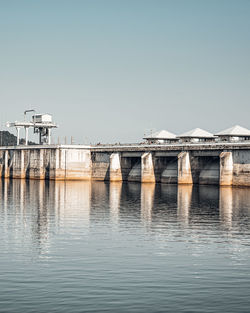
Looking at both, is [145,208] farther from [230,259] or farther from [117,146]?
[117,146]

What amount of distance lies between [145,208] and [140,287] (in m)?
42.2

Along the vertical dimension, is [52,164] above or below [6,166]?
above

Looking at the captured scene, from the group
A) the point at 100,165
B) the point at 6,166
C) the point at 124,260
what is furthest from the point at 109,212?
the point at 6,166

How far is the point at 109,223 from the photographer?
55.5 meters

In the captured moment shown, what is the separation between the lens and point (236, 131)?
132 m

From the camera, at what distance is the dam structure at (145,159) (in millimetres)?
113250

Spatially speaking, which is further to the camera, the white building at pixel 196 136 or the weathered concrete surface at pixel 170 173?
the white building at pixel 196 136

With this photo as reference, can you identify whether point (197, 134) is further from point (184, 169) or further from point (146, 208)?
point (146, 208)

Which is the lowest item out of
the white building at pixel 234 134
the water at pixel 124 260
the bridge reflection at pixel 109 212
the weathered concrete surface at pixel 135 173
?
the water at pixel 124 260

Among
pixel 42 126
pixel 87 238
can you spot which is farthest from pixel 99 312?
pixel 42 126

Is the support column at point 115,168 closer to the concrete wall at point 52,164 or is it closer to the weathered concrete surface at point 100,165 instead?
the weathered concrete surface at point 100,165

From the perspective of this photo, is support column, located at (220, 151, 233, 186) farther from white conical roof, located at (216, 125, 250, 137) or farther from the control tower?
the control tower

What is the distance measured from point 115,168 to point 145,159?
12335 mm

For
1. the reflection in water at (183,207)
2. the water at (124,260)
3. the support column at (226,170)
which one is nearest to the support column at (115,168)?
the support column at (226,170)
